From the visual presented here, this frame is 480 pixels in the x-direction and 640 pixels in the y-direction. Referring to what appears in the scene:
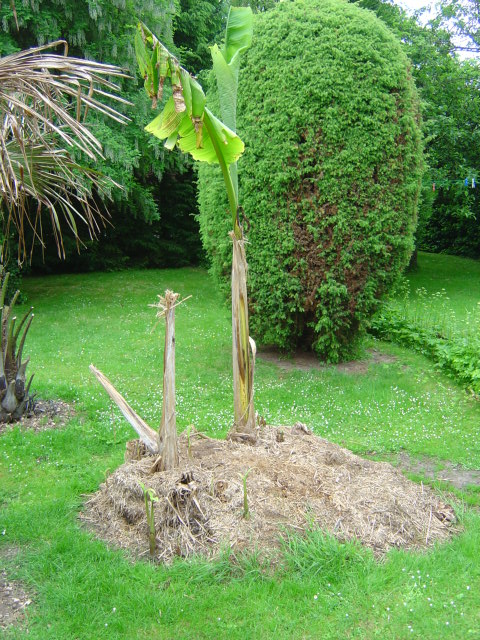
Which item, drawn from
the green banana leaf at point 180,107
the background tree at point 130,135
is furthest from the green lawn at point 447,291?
the green banana leaf at point 180,107

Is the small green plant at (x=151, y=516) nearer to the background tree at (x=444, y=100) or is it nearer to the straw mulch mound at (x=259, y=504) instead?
the straw mulch mound at (x=259, y=504)

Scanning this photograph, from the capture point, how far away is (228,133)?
441cm

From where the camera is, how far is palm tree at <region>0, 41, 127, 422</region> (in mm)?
3732

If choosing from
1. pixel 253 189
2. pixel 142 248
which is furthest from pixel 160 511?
pixel 142 248

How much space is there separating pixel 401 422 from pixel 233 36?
4.32 metres

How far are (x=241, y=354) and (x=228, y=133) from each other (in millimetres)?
1755

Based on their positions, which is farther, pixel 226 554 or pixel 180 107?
pixel 226 554

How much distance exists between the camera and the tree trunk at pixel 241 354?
4984 mm

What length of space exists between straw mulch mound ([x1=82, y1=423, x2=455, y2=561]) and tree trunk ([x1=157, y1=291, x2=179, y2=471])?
0.11 m

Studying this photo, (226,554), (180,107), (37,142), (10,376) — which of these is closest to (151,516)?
(226,554)

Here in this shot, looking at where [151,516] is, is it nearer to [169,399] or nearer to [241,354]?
[169,399]

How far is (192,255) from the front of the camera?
1975cm

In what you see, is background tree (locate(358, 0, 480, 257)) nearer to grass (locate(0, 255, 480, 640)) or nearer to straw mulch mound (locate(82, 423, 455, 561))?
grass (locate(0, 255, 480, 640))

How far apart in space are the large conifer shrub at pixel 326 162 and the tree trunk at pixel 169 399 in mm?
3804
